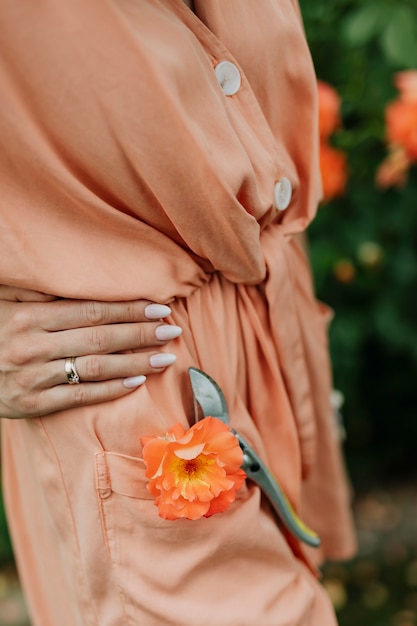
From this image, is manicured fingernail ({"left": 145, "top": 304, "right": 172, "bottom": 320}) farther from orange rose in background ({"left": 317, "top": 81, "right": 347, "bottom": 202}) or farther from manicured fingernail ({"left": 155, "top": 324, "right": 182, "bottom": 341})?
orange rose in background ({"left": 317, "top": 81, "right": 347, "bottom": 202})

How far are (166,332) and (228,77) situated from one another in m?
0.34

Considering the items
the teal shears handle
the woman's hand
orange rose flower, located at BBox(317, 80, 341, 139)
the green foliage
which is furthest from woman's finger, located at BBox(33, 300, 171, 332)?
the green foliage

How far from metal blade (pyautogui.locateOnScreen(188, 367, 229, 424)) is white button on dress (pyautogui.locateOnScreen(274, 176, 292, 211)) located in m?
0.27

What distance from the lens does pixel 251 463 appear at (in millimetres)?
1069

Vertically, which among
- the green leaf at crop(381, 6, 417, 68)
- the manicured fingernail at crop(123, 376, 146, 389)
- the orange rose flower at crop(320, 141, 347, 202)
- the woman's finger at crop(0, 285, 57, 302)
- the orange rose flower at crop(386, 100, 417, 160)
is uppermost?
the woman's finger at crop(0, 285, 57, 302)

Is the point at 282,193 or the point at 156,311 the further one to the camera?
the point at 282,193

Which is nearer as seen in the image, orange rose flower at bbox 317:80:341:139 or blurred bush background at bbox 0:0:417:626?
orange rose flower at bbox 317:80:341:139

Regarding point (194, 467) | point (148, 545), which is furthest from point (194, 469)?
point (148, 545)

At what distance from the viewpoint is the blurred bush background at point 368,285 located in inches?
82.4

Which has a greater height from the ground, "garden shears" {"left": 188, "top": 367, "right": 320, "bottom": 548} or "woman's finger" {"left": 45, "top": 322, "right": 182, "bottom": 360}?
"woman's finger" {"left": 45, "top": 322, "right": 182, "bottom": 360}

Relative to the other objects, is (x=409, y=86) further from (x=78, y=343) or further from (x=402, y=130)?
(x=78, y=343)

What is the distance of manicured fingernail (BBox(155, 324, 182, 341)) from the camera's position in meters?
0.99

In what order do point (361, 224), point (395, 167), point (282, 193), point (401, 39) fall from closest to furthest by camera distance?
point (282, 193) < point (401, 39) < point (395, 167) < point (361, 224)

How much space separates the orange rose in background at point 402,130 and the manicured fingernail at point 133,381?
114cm
